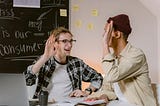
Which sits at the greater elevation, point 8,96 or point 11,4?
point 11,4

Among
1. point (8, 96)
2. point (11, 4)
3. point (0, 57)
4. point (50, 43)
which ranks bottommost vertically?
point (0, 57)

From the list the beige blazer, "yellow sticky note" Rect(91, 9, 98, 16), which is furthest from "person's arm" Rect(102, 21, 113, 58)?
"yellow sticky note" Rect(91, 9, 98, 16)

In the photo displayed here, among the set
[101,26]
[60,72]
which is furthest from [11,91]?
[101,26]

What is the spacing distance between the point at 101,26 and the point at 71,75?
4.72ft

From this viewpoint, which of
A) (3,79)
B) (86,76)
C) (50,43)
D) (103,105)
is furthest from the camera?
(86,76)

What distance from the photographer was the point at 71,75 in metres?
2.36

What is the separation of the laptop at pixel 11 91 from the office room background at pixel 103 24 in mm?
2190

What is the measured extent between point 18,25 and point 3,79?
7.10 feet

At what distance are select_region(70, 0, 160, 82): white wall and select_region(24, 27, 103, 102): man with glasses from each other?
1119 mm

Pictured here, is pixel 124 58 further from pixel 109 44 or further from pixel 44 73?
pixel 44 73

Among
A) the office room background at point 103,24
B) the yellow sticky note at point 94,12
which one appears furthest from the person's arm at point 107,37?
the yellow sticky note at point 94,12

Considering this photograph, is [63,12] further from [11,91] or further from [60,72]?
[11,91]

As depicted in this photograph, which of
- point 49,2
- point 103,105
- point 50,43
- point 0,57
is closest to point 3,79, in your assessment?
point 103,105

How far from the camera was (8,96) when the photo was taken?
1.38 meters
